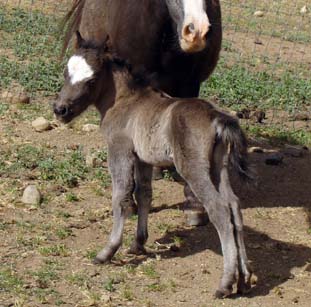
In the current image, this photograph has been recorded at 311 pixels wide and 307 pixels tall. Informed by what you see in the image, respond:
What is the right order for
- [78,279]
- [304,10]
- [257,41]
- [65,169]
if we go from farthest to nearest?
[304,10], [257,41], [65,169], [78,279]

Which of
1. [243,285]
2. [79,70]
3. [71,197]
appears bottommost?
[71,197]

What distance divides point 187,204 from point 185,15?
4.25ft

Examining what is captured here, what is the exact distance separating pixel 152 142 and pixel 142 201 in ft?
1.73

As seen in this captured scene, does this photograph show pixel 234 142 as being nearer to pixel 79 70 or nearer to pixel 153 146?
pixel 153 146

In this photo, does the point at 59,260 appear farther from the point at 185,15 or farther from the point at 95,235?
the point at 185,15

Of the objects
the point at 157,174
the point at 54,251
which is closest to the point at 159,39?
the point at 157,174

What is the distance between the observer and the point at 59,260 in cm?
505

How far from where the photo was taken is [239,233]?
4590 mm

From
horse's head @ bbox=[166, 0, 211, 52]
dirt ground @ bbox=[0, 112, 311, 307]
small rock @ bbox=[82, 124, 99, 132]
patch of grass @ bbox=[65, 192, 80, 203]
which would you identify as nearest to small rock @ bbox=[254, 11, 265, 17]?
small rock @ bbox=[82, 124, 99, 132]

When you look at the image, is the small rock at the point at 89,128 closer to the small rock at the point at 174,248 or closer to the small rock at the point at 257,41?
the small rock at the point at 174,248

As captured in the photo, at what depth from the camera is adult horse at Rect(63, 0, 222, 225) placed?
5.90 m

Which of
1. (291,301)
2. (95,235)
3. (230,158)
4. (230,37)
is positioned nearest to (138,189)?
(95,235)

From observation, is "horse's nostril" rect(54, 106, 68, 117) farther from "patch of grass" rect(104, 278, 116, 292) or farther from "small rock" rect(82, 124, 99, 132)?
"small rock" rect(82, 124, 99, 132)

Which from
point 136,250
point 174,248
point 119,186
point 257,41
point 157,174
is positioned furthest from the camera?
point 257,41
